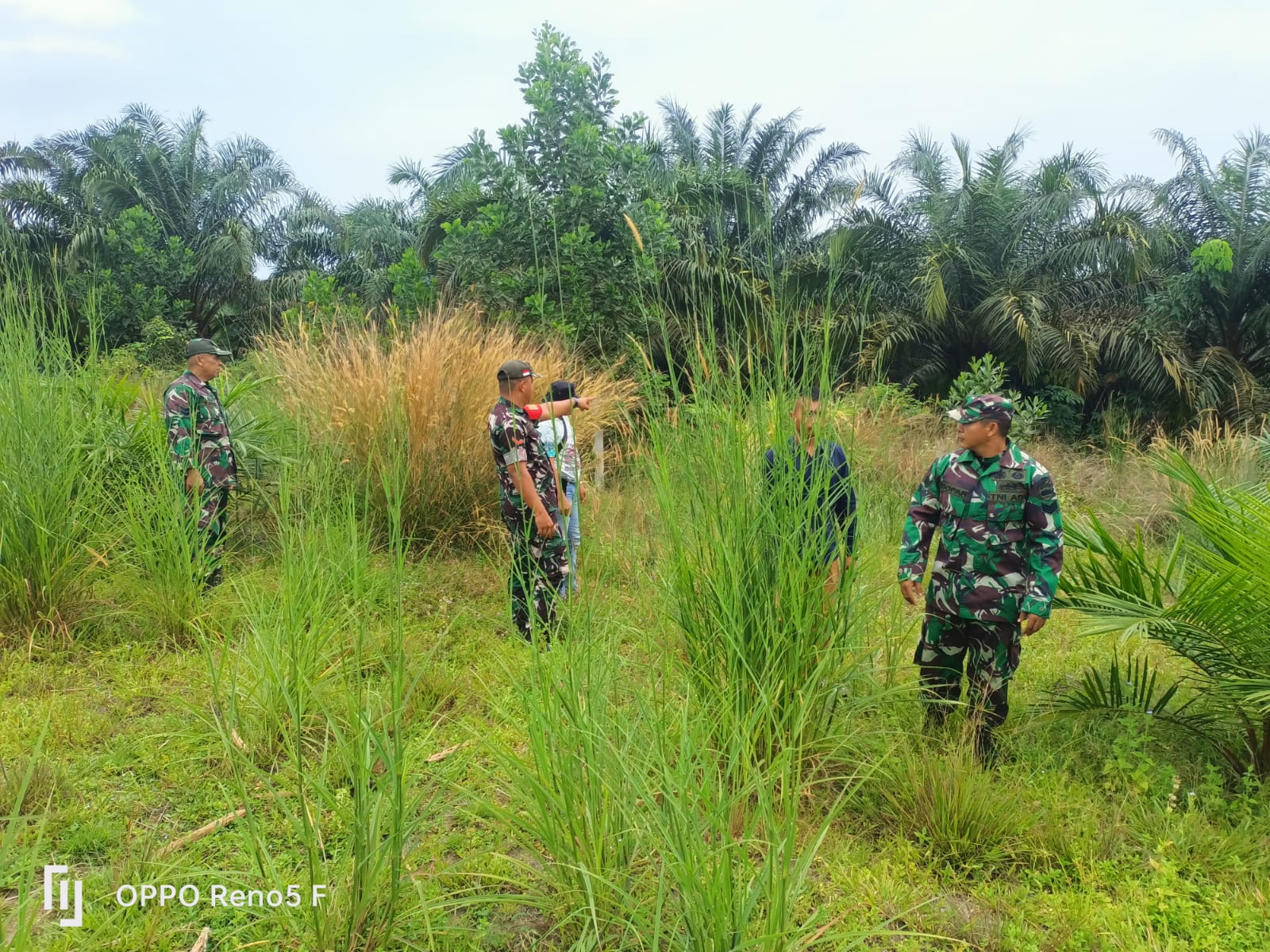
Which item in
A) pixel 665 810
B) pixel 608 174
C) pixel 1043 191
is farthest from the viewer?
pixel 1043 191

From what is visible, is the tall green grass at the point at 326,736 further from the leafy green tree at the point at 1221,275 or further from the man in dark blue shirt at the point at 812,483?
the leafy green tree at the point at 1221,275

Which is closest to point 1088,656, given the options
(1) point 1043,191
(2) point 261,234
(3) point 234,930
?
(3) point 234,930

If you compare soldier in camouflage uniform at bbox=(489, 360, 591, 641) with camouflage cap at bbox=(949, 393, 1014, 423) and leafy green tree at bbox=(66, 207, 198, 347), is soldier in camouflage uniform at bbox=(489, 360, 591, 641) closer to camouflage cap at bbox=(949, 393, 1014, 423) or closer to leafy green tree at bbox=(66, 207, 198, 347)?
camouflage cap at bbox=(949, 393, 1014, 423)

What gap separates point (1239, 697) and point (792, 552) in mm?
1810

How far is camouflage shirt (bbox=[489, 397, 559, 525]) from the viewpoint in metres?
4.42

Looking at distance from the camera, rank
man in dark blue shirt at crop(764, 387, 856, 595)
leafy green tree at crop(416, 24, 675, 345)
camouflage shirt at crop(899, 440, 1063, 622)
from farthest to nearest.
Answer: leafy green tree at crop(416, 24, 675, 345), camouflage shirt at crop(899, 440, 1063, 622), man in dark blue shirt at crop(764, 387, 856, 595)

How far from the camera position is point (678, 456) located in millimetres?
2973

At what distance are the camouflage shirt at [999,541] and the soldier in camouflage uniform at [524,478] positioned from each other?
5.85 ft

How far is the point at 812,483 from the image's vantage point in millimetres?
2920

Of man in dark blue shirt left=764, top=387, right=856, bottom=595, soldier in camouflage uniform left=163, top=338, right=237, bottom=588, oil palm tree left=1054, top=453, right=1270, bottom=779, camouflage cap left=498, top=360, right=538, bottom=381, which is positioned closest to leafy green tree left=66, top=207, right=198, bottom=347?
soldier in camouflage uniform left=163, top=338, right=237, bottom=588

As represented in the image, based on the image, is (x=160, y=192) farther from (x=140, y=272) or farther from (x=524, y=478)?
(x=524, y=478)

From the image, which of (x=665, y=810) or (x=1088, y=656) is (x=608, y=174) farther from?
(x=665, y=810)

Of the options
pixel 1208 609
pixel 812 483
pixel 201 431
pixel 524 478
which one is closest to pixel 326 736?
pixel 812 483

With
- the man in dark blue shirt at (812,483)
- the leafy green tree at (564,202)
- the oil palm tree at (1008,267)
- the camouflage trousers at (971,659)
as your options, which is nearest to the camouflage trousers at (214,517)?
the man in dark blue shirt at (812,483)
